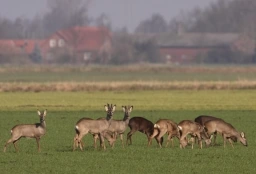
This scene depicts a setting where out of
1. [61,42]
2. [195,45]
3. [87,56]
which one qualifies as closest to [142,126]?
[87,56]

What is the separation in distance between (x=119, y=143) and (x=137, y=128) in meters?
1.43

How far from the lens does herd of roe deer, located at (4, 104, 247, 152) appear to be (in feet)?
92.3

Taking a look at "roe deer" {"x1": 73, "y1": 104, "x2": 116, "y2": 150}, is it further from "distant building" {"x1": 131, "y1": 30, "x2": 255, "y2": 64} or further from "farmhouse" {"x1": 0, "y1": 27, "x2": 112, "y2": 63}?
"distant building" {"x1": 131, "y1": 30, "x2": 255, "y2": 64}

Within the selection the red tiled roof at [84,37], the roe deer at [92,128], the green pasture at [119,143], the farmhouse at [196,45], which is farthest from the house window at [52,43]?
the roe deer at [92,128]

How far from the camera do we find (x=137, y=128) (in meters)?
30.2

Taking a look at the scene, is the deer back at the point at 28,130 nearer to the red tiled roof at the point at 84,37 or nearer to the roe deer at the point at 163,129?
the roe deer at the point at 163,129

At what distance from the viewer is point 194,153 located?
27.8m

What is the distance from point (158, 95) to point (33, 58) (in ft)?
364

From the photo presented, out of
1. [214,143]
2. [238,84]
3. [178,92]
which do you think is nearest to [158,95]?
[178,92]

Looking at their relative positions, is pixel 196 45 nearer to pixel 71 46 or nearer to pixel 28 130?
pixel 71 46

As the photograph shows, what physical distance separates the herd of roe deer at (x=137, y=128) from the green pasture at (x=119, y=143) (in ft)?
1.20

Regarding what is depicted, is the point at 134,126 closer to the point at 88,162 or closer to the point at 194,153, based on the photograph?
the point at 194,153

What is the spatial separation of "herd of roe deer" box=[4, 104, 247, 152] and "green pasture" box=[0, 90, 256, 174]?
37 centimetres

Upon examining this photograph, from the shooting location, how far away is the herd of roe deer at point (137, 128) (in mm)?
28125
